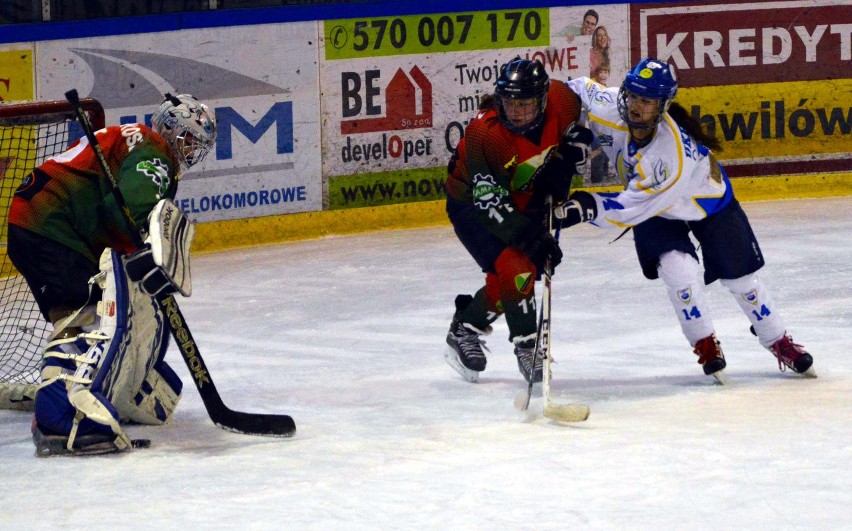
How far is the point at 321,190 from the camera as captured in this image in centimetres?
711

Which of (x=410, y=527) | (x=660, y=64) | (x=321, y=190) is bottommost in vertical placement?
(x=410, y=527)

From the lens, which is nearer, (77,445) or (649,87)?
(77,445)

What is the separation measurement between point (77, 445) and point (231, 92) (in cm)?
340

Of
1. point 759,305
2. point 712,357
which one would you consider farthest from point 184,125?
point 759,305

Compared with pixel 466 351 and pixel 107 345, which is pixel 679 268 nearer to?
pixel 466 351

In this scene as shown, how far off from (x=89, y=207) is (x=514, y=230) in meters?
1.21

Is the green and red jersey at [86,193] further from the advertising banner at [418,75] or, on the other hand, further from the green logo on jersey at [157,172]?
the advertising banner at [418,75]

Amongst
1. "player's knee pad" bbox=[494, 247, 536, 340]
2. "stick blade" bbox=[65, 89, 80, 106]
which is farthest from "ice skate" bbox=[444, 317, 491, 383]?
"stick blade" bbox=[65, 89, 80, 106]

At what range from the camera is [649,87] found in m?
4.14

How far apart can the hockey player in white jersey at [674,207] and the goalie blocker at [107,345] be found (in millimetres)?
1175

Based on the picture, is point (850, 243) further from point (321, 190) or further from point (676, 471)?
point (676, 471)

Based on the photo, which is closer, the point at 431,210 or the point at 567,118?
the point at 567,118

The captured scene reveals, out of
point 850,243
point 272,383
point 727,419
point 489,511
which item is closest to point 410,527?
point 489,511

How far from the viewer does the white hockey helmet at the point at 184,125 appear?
381cm
